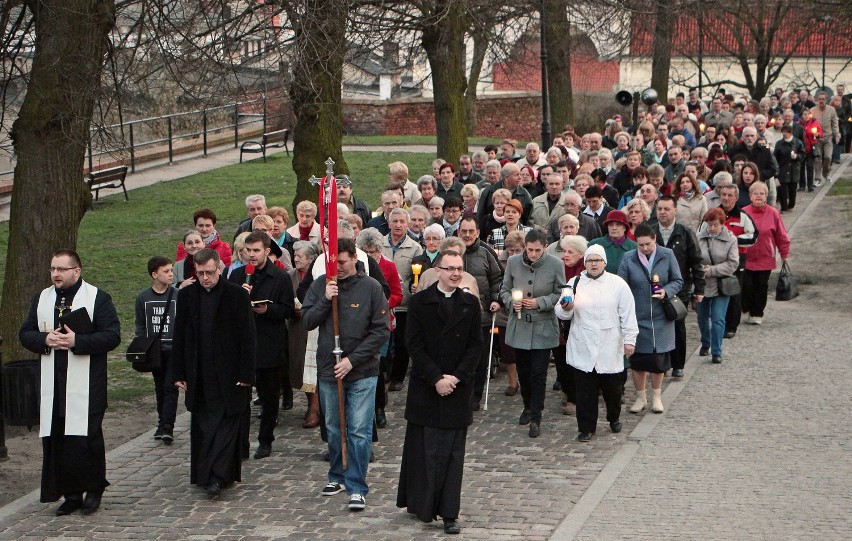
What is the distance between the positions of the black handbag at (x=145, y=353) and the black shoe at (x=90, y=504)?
1.69 m

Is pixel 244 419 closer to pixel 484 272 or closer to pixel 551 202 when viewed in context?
pixel 484 272

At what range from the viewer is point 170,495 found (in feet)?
33.0

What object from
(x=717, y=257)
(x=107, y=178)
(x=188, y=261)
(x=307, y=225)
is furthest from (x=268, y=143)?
(x=188, y=261)

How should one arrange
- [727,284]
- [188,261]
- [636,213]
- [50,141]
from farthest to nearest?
[727,284] < [636,213] < [50,141] < [188,261]

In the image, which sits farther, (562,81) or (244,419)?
(562,81)

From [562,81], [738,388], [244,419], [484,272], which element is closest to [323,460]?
[244,419]

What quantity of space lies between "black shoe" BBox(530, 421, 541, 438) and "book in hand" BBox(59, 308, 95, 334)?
12.9 ft

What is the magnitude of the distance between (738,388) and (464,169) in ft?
23.5

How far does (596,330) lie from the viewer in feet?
37.2

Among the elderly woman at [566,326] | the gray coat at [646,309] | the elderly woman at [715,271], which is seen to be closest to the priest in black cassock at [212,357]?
the elderly woman at [566,326]

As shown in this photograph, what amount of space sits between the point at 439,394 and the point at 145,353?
3.26 m

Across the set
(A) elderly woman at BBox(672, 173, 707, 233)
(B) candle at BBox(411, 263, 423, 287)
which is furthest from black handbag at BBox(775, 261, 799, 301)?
(B) candle at BBox(411, 263, 423, 287)

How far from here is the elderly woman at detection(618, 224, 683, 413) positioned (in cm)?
1209

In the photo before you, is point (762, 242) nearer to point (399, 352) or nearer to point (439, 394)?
point (399, 352)
